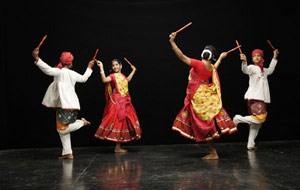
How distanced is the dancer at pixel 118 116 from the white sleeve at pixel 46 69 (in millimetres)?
655

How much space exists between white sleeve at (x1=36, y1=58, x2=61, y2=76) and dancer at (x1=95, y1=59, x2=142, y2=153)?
655 mm

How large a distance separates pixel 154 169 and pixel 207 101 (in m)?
0.94

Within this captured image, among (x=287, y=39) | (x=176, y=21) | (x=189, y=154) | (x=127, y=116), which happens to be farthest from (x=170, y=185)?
(x=287, y=39)

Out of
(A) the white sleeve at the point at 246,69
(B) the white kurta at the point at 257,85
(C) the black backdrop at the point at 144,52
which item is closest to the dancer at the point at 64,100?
(C) the black backdrop at the point at 144,52

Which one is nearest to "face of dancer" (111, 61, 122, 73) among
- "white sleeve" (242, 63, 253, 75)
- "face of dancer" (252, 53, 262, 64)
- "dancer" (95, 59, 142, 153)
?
"dancer" (95, 59, 142, 153)

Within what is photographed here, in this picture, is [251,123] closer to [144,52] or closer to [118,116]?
[118,116]

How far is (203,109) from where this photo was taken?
3705 millimetres

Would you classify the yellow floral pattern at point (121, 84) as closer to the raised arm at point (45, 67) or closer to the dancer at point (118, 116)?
the dancer at point (118, 116)

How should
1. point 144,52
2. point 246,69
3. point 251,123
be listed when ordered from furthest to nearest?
1. point 144,52
2. point 251,123
3. point 246,69

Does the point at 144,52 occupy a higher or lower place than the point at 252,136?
higher

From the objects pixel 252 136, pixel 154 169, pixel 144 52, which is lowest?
pixel 154 169

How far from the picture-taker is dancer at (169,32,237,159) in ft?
12.0

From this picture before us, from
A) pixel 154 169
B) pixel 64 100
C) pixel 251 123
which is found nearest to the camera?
pixel 154 169

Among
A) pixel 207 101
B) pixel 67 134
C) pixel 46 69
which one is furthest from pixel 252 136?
pixel 46 69
